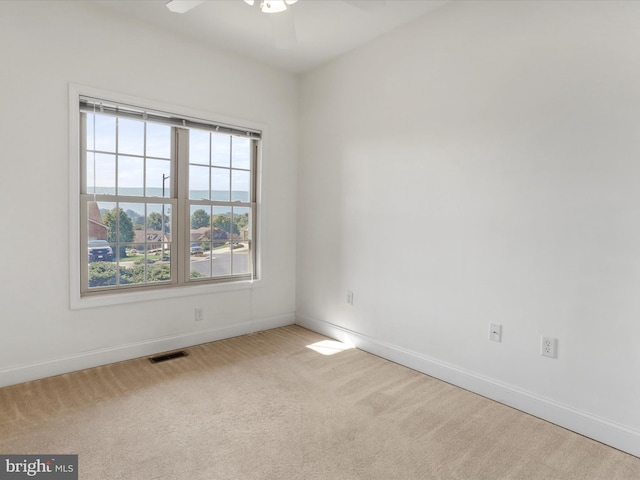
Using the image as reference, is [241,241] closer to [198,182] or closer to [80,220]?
[198,182]

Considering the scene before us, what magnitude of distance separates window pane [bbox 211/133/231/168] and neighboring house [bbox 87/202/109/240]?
111 centimetres

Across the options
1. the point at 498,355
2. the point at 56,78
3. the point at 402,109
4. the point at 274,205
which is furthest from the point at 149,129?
the point at 498,355

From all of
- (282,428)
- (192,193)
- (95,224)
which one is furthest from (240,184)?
(282,428)

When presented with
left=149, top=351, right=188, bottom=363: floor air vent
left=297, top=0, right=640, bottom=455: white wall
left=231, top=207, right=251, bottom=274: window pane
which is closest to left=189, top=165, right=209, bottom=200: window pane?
left=231, top=207, right=251, bottom=274: window pane

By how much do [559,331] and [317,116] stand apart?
292 cm

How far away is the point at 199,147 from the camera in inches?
138

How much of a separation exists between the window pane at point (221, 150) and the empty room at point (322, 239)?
22 mm

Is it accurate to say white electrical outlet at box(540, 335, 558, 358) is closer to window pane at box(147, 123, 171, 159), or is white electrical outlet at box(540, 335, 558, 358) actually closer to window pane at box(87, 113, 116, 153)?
window pane at box(147, 123, 171, 159)

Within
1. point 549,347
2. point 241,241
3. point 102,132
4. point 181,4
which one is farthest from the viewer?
point 241,241

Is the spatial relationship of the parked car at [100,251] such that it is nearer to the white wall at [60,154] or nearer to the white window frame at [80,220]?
the white window frame at [80,220]

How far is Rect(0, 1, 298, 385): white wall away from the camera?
2.55m

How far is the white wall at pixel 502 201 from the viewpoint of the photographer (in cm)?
204

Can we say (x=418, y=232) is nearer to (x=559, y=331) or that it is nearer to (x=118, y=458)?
(x=559, y=331)

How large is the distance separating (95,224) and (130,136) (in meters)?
0.79
